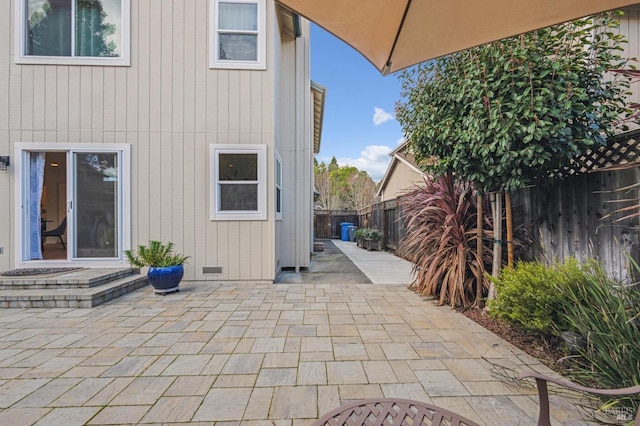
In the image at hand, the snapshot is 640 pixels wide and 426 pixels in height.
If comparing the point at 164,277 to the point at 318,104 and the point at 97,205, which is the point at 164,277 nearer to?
the point at 97,205

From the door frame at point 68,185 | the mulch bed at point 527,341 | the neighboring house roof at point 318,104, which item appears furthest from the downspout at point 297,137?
the mulch bed at point 527,341

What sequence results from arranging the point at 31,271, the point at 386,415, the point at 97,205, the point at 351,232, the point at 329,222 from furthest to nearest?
the point at 329,222
the point at 351,232
the point at 97,205
the point at 31,271
the point at 386,415

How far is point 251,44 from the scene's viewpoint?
218 inches

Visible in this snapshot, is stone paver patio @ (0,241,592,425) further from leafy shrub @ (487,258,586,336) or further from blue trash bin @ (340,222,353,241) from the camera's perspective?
blue trash bin @ (340,222,353,241)

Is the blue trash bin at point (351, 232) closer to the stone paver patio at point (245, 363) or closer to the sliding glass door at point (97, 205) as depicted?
the stone paver patio at point (245, 363)

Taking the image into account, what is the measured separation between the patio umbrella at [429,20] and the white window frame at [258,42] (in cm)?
395

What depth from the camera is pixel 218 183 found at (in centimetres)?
543

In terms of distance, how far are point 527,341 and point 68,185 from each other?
697cm

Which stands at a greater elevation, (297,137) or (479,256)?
(297,137)

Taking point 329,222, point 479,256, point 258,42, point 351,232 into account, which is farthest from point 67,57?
point 329,222

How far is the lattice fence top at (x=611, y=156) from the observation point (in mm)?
2609

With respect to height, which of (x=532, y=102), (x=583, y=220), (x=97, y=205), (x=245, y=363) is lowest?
(x=245, y=363)

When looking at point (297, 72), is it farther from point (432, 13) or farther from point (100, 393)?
point (100, 393)

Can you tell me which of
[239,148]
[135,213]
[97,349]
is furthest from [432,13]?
[135,213]
